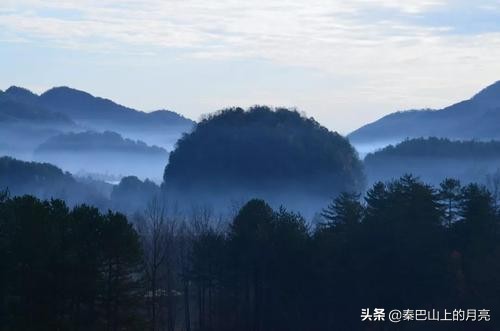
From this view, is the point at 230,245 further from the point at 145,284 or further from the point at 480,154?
the point at 480,154

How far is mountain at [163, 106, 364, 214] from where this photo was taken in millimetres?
76812

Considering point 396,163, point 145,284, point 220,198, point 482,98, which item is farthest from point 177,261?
point 482,98

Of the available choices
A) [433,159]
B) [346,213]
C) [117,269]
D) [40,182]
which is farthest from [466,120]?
[117,269]

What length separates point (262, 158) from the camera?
78.5 m

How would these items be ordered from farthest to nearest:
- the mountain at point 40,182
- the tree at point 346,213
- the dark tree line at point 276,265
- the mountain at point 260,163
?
1. the mountain at point 40,182
2. the mountain at point 260,163
3. the tree at point 346,213
4. the dark tree line at point 276,265

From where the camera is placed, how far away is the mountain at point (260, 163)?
76.8 metres

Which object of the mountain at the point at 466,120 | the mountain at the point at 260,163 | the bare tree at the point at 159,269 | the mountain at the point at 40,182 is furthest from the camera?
the mountain at the point at 466,120

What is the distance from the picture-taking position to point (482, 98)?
187750 mm

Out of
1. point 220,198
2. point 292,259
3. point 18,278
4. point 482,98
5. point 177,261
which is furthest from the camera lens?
point 482,98

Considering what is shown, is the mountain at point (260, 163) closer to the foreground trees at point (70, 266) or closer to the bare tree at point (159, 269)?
the bare tree at point (159, 269)

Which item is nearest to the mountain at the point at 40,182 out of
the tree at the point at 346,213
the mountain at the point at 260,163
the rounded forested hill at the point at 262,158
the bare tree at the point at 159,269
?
the rounded forested hill at the point at 262,158

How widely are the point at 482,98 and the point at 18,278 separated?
166260 millimetres

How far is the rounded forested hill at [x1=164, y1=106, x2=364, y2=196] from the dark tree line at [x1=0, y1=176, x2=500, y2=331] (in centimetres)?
3581

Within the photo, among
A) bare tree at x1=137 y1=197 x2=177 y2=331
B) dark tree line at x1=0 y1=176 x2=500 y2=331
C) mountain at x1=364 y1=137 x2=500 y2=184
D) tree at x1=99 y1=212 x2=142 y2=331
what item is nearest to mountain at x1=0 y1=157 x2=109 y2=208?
mountain at x1=364 y1=137 x2=500 y2=184
